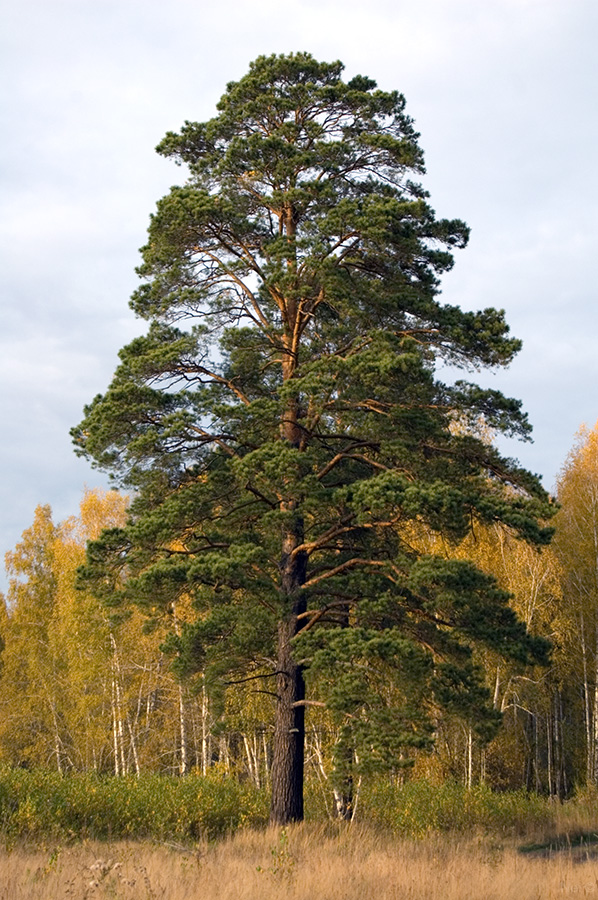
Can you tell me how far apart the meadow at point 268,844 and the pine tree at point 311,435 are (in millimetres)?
1472

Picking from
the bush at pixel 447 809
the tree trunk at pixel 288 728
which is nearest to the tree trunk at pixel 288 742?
the tree trunk at pixel 288 728

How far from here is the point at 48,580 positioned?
34312mm

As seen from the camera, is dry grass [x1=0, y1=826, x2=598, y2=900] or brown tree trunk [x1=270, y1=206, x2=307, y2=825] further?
brown tree trunk [x1=270, y1=206, x2=307, y2=825]

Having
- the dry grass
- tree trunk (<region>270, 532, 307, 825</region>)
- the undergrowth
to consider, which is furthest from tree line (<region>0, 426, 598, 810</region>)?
the dry grass

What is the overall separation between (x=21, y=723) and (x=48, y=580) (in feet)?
17.3

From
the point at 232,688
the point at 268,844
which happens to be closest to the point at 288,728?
the point at 268,844

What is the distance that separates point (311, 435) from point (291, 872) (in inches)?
282

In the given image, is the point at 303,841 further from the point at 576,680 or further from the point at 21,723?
the point at 21,723

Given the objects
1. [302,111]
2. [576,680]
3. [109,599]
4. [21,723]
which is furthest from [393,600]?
[21,723]

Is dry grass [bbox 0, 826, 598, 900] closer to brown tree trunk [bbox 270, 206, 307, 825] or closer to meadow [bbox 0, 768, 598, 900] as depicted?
meadow [bbox 0, 768, 598, 900]

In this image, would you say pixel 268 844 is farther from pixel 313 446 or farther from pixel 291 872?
pixel 313 446

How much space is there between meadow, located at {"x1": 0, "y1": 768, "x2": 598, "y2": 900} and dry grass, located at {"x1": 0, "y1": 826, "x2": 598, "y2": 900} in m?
0.02

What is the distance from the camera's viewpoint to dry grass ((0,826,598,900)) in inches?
320

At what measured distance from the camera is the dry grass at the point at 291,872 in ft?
26.7
